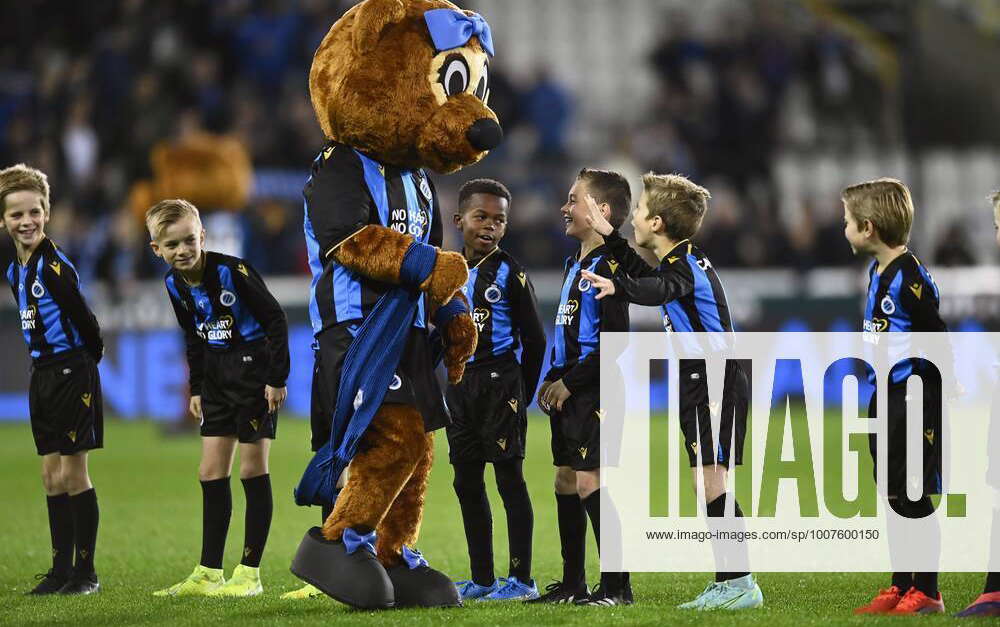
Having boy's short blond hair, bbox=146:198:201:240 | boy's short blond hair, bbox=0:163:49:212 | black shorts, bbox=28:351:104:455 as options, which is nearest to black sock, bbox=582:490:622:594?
boy's short blond hair, bbox=146:198:201:240

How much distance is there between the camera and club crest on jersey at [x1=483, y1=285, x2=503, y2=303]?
5805 millimetres

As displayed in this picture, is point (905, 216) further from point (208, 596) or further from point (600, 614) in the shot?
point (208, 596)

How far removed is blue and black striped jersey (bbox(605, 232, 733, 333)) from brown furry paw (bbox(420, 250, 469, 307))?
65 cm

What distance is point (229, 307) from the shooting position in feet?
19.3

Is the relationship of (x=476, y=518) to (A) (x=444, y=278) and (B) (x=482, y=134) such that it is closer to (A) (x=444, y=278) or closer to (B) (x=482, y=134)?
(A) (x=444, y=278)

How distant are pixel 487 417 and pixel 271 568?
1.51 m

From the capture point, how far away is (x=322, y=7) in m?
16.7

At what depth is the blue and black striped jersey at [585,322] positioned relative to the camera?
5410 millimetres

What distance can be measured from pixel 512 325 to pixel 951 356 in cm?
174

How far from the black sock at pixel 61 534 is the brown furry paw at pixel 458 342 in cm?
193

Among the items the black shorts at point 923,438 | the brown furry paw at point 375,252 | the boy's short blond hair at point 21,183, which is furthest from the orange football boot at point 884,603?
the boy's short blond hair at point 21,183

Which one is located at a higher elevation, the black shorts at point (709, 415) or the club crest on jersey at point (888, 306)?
the club crest on jersey at point (888, 306)

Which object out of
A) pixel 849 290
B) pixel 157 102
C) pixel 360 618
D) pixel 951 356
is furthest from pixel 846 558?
pixel 157 102

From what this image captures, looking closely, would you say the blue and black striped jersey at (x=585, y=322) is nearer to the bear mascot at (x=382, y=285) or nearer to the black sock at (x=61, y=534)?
the bear mascot at (x=382, y=285)
